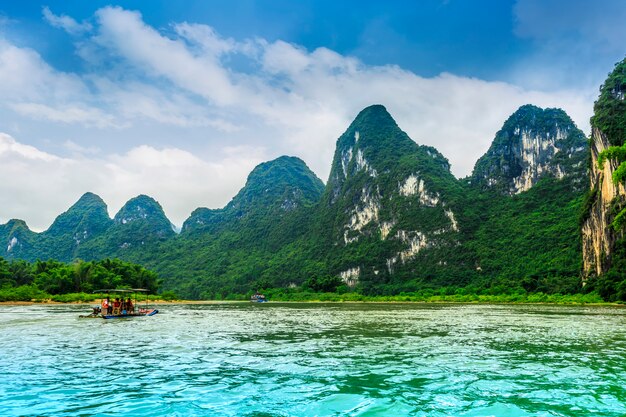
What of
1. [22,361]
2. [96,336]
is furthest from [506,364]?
[96,336]

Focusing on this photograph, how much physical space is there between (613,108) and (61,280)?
284ft

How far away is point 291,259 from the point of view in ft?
449

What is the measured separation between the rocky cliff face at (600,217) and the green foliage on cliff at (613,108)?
1.38 m

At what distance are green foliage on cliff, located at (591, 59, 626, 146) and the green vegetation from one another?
2921 inches

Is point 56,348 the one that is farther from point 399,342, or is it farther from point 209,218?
point 209,218

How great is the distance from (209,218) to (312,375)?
190210mm

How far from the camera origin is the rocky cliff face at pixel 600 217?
188 ft

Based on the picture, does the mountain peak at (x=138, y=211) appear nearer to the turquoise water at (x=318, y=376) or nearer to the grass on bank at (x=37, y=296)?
the grass on bank at (x=37, y=296)

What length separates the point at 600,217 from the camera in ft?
201

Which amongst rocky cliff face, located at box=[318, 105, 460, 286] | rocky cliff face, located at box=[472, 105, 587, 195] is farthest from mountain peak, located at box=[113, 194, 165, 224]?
rocky cliff face, located at box=[472, 105, 587, 195]

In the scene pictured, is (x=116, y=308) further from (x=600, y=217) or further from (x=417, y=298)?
(x=600, y=217)

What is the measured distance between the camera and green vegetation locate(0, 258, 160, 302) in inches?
2247

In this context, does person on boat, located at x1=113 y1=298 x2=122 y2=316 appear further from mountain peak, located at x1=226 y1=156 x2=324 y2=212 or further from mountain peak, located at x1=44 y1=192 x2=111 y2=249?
mountain peak, located at x1=44 y1=192 x2=111 y2=249

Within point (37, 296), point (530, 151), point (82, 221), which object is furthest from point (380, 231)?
point (82, 221)
